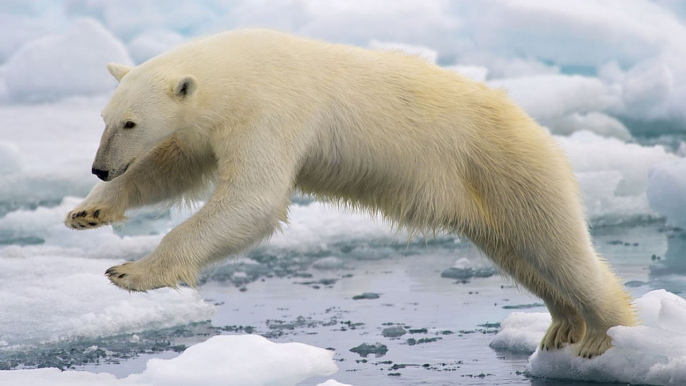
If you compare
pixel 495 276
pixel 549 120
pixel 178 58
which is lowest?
pixel 495 276

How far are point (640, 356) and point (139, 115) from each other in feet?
8.40

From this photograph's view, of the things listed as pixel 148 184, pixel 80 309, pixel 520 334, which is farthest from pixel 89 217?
pixel 520 334

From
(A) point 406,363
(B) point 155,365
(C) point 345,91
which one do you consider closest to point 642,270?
(A) point 406,363

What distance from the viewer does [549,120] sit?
14172 mm

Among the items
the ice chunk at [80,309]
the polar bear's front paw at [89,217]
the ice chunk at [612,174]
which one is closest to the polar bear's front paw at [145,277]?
the polar bear's front paw at [89,217]

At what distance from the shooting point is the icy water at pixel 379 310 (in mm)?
4383

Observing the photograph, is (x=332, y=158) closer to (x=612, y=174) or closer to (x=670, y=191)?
(x=670, y=191)

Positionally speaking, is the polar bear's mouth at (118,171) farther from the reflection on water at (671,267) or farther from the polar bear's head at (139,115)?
the reflection on water at (671,267)

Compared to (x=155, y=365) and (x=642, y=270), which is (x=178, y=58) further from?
(x=642, y=270)

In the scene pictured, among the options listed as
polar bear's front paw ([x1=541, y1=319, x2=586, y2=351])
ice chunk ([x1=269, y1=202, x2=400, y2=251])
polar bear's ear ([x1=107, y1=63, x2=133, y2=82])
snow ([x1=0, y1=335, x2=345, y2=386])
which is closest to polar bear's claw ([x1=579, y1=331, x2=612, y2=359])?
polar bear's front paw ([x1=541, y1=319, x2=586, y2=351])

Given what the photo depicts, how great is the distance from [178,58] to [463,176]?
1405mm

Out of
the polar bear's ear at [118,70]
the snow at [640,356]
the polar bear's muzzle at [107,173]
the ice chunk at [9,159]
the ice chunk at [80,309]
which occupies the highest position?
the ice chunk at [9,159]

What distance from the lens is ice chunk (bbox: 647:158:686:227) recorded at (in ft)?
27.5

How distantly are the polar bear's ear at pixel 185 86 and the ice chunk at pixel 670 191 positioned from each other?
241 inches
